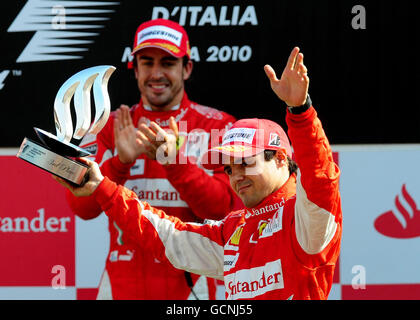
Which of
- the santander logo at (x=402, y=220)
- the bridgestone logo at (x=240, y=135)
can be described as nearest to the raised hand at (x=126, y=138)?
the bridgestone logo at (x=240, y=135)

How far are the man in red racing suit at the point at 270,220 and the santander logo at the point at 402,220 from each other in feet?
3.83

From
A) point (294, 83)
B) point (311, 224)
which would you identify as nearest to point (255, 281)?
point (311, 224)

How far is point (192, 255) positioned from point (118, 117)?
34.1 inches

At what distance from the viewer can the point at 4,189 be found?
12.2 ft

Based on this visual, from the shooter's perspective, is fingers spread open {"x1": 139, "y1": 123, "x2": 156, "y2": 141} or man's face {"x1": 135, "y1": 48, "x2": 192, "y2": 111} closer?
fingers spread open {"x1": 139, "y1": 123, "x2": 156, "y2": 141}

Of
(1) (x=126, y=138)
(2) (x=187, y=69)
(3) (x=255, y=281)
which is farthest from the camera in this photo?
(2) (x=187, y=69)

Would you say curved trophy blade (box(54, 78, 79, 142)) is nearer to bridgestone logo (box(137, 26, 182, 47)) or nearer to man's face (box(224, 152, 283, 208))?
man's face (box(224, 152, 283, 208))

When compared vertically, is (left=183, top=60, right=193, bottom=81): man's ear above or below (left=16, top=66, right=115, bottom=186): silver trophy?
above

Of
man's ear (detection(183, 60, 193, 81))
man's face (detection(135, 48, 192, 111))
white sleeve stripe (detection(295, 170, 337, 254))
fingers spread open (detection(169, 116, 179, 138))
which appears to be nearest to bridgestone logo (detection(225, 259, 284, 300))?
white sleeve stripe (detection(295, 170, 337, 254))

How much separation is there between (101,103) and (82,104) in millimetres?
65

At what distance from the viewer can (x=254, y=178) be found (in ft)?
8.32

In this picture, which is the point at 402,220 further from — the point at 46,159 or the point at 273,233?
the point at 46,159

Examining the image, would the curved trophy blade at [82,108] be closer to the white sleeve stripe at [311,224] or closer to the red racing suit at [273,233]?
the red racing suit at [273,233]

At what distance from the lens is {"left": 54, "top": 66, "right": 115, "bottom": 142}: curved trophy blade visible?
2.58 m
